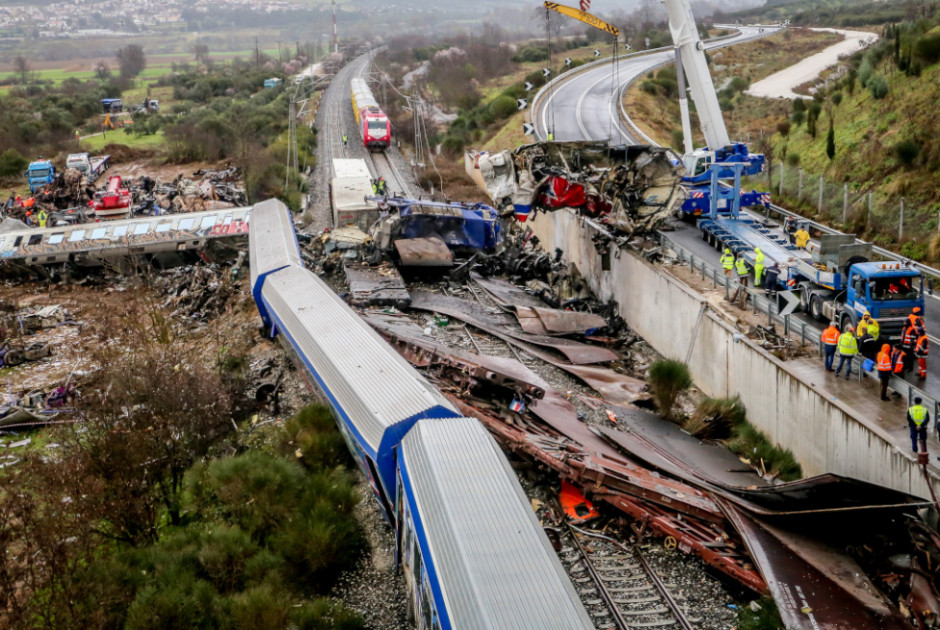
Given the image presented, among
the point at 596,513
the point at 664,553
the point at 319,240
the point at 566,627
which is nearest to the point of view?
the point at 566,627

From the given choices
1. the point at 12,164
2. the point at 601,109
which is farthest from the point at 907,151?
the point at 12,164

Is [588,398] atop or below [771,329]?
below

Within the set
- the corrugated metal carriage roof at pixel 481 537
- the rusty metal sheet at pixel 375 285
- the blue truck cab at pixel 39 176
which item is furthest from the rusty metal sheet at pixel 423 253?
the blue truck cab at pixel 39 176

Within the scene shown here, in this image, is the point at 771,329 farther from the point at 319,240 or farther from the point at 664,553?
the point at 319,240

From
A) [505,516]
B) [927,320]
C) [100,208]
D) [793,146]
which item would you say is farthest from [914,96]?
[100,208]

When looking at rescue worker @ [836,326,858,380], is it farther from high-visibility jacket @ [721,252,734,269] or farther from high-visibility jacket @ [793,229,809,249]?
high-visibility jacket @ [793,229,809,249]

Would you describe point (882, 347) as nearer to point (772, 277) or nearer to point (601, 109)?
point (772, 277)
